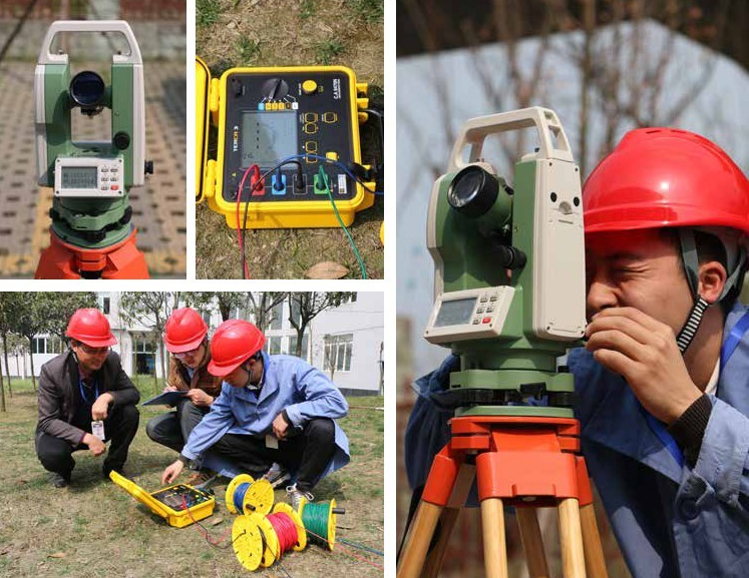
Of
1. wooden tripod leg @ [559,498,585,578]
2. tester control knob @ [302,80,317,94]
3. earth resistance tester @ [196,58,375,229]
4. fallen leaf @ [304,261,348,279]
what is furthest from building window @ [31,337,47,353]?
wooden tripod leg @ [559,498,585,578]

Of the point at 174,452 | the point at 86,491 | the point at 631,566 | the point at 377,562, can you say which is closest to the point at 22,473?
the point at 86,491

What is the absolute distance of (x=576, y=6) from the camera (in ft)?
17.6

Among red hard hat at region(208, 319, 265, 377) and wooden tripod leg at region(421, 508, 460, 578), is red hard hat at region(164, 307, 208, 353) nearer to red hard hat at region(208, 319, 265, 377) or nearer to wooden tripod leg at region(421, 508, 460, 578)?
red hard hat at region(208, 319, 265, 377)

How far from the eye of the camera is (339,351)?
364cm

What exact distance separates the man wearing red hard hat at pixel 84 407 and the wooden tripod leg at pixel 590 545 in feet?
5.78

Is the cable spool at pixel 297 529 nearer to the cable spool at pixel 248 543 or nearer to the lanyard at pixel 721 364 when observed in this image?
the cable spool at pixel 248 543

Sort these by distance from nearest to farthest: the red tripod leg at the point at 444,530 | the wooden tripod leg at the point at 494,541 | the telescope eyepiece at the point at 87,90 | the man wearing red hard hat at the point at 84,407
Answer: the wooden tripod leg at the point at 494,541 → the red tripod leg at the point at 444,530 → the telescope eyepiece at the point at 87,90 → the man wearing red hard hat at the point at 84,407

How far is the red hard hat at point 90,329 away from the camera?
3.61 metres

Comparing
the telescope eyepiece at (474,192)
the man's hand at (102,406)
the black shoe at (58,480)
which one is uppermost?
the telescope eyepiece at (474,192)

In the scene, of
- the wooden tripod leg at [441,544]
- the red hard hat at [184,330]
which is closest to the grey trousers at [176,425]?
the red hard hat at [184,330]

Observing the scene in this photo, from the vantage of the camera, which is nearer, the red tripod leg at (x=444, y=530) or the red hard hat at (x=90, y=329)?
the red tripod leg at (x=444, y=530)

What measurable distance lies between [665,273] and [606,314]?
264mm

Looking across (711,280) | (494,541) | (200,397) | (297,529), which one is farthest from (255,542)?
(711,280)

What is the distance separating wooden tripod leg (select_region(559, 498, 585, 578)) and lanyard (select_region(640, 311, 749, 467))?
1.25ft
